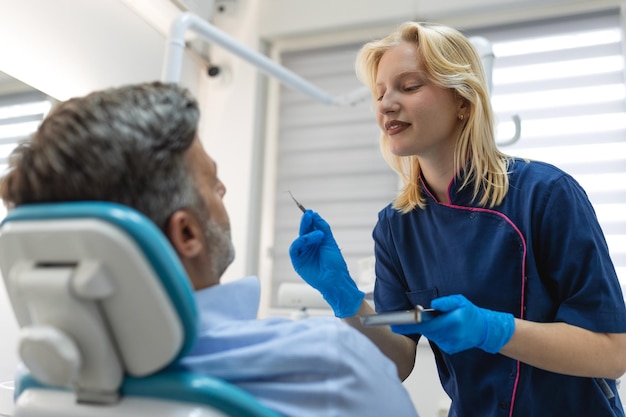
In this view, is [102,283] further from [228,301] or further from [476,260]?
[476,260]

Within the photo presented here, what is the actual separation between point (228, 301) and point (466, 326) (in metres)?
0.43

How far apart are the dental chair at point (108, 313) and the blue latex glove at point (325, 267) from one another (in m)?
0.64

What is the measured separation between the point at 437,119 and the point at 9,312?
1426 mm

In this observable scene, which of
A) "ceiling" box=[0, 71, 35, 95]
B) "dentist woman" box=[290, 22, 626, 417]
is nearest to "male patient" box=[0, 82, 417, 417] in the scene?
"dentist woman" box=[290, 22, 626, 417]

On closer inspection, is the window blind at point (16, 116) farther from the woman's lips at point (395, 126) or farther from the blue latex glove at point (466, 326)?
the blue latex glove at point (466, 326)

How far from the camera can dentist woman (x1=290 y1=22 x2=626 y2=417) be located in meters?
1.04

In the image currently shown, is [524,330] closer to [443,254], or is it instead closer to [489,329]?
[489,329]

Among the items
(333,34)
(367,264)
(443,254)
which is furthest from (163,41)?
(443,254)

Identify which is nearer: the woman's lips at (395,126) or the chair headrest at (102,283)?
the chair headrest at (102,283)

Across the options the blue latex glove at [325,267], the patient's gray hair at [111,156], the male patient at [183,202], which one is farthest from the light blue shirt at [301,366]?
the blue latex glove at [325,267]

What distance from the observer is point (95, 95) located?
731mm

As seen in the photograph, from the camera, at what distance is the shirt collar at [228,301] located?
2.56 feet

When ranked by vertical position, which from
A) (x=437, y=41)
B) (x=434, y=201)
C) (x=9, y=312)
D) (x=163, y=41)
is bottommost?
(x=9, y=312)

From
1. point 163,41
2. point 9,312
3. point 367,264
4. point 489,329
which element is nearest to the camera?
→ point 489,329
